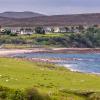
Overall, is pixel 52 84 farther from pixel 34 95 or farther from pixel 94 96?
pixel 34 95

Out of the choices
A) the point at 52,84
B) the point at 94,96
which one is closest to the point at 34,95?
the point at 94,96

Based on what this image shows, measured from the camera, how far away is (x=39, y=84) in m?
34.9

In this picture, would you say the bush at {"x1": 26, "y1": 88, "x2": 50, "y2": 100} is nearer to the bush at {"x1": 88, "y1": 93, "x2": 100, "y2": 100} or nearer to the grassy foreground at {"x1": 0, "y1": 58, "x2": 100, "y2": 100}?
the grassy foreground at {"x1": 0, "y1": 58, "x2": 100, "y2": 100}

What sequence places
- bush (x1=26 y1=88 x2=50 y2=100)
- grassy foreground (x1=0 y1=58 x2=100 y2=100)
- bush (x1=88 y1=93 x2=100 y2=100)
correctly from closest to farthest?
1. bush (x1=26 y1=88 x2=50 y2=100)
2. bush (x1=88 y1=93 x2=100 y2=100)
3. grassy foreground (x1=0 y1=58 x2=100 y2=100)

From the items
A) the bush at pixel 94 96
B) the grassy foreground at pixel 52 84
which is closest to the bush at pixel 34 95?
the grassy foreground at pixel 52 84

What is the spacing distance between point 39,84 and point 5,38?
127m

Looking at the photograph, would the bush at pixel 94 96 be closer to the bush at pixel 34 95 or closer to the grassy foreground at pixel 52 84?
the grassy foreground at pixel 52 84

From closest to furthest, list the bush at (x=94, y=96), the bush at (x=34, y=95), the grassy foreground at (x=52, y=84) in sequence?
the bush at (x=34, y=95) → the bush at (x=94, y=96) → the grassy foreground at (x=52, y=84)

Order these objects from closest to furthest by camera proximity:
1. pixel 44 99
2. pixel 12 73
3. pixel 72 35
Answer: pixel 44 99 → pixel 12 73 → pixel 72 35

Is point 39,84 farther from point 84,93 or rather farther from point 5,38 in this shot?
point 5,38

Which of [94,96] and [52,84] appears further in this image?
[52,84]

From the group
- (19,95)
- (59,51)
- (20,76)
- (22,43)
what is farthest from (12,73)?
(22,43)

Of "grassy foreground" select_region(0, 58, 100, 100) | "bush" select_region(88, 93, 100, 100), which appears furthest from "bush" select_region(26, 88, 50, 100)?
"bush" select_region(88, 93, 100, 100)

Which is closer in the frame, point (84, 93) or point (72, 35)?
point (84, 93)
